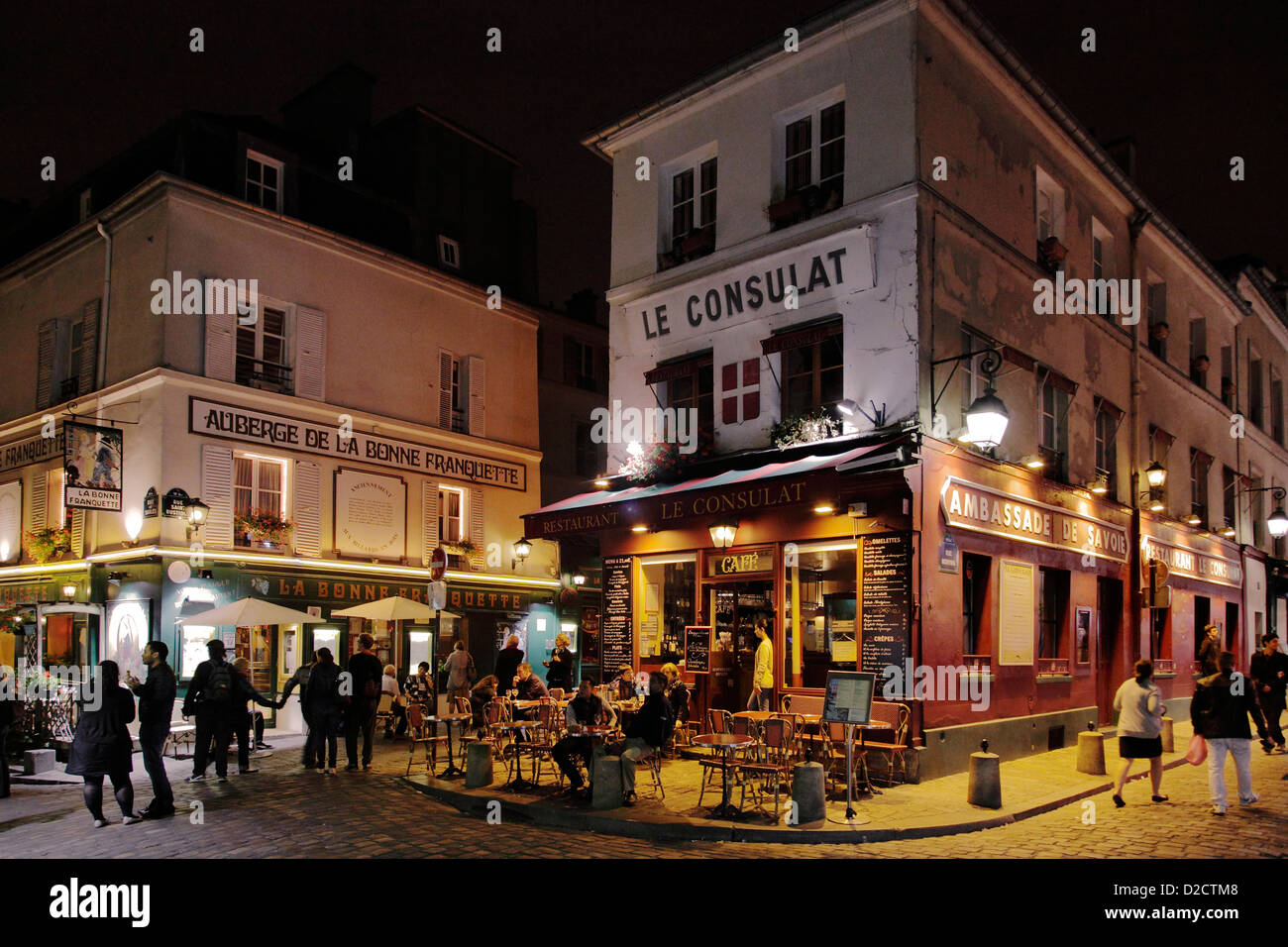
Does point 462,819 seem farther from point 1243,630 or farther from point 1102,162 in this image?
point 1243,630

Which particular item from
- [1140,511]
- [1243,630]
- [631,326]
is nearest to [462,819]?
[631,326]

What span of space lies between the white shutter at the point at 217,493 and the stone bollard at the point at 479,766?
907cm

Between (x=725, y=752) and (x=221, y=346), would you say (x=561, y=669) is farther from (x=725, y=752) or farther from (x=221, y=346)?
(x=221, y=346)

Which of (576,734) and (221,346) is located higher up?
(221,346)

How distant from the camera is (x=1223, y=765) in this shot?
10.2 meters

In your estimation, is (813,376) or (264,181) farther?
(264,181)

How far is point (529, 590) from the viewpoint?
24281 millimetres

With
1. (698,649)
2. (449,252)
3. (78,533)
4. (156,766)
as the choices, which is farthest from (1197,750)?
(449,252)

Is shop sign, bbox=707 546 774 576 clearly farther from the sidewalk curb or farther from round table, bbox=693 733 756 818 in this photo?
the sidewalk curb

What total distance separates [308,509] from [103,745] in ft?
34.1

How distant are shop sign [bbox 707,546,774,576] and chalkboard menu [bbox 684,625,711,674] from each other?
0.88 metres

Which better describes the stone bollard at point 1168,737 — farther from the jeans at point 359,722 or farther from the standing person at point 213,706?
the standing person at point 213,706

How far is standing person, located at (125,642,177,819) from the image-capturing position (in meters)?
10.0

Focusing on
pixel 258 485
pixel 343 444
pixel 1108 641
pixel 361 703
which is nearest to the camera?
pixel 361 703
